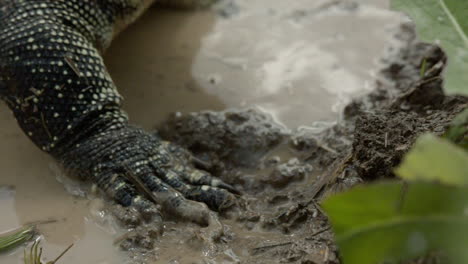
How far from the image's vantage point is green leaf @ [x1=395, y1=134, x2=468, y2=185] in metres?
1.54

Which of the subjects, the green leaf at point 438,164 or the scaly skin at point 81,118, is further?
the scaly skin at point 81,118

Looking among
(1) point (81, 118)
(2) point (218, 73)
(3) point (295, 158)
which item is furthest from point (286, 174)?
(2) point (218, 73)

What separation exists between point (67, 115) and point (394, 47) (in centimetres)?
231

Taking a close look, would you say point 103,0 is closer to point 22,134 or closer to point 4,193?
point 22,134

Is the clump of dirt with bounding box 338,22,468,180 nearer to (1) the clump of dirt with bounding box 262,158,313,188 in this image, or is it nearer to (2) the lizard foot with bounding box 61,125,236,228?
(1) the clump of dirt with bounding box 262,158,313,188

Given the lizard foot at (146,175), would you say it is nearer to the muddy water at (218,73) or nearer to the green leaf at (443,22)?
the muddy water at (218,73)

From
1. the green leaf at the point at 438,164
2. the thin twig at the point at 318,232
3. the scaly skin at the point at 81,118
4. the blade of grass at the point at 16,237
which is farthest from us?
the scaly skin at the point at 81,118

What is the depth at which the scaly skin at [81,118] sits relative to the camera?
9.39 ft

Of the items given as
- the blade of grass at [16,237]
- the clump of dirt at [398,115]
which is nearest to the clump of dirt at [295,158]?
the clump of dirt at [398,115]

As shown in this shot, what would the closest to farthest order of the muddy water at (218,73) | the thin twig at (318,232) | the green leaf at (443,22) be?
the green leaf at (443,22)
the thin twig at (318,232)
the muddy water at (218,73)

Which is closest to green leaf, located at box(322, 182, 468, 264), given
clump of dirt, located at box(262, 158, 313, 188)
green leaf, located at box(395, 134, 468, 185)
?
green leaf, located at box(395, 134, 468, 185)

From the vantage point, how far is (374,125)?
2.62 meters

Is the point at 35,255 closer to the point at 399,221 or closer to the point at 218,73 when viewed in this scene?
the point at 399,221

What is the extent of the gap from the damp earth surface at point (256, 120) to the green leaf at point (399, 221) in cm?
48
